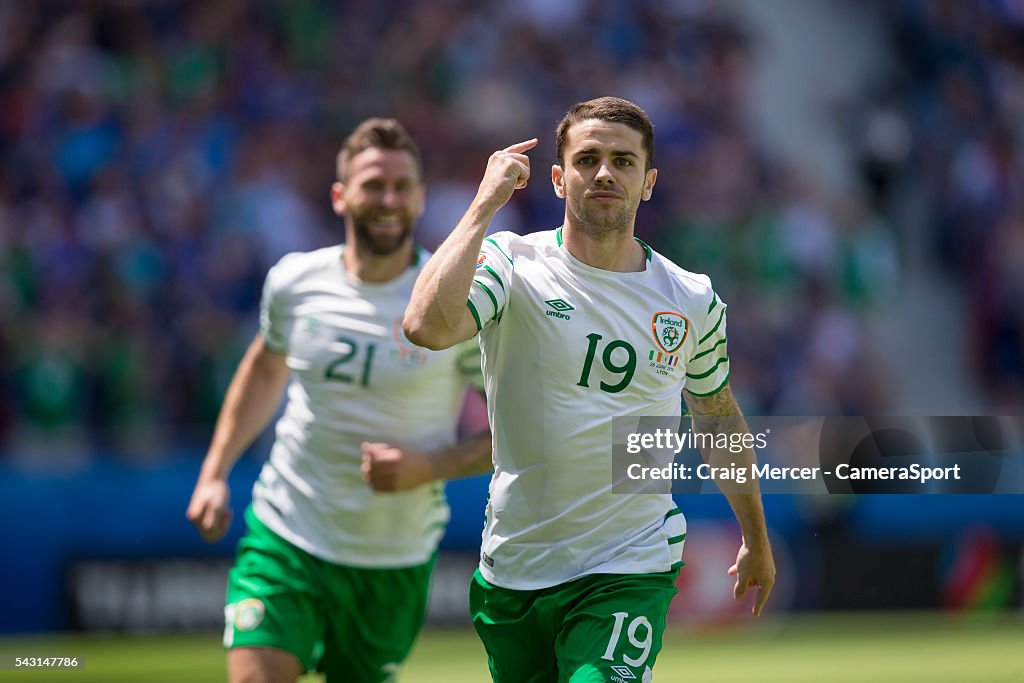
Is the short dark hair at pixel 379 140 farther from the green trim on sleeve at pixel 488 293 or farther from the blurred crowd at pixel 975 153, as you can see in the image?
the blurred crowd at pixel 975 153

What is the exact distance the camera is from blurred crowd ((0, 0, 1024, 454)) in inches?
521

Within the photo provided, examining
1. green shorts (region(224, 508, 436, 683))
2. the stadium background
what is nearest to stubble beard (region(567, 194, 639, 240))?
green shorts (region(224, 508, 436, 683))

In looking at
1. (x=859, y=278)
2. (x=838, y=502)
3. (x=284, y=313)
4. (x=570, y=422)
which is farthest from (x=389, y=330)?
(x=859, y=278)

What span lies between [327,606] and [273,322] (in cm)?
146

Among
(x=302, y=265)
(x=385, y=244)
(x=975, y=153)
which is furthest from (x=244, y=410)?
(x=975, y=153)

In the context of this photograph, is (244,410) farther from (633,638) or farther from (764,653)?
(764,653)

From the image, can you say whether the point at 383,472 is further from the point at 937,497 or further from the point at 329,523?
the point at 937,497

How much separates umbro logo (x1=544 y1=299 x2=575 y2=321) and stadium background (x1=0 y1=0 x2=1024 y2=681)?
6.01 m

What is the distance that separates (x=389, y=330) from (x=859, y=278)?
11.5 metres

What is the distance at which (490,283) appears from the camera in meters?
5.20

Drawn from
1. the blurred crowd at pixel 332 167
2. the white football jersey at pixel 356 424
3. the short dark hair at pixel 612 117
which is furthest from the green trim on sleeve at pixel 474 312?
the blurred crowd at pixel 332 167

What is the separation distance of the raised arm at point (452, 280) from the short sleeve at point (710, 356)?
1008 mm

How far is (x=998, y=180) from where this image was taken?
18578 mm

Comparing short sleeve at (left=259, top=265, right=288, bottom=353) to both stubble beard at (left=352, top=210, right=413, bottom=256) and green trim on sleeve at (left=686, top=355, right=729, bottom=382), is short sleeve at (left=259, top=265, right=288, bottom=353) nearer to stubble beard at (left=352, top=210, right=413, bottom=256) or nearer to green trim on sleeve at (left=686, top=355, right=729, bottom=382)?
stubble beard at (left=352, top=210, right=413, bottom=256)
